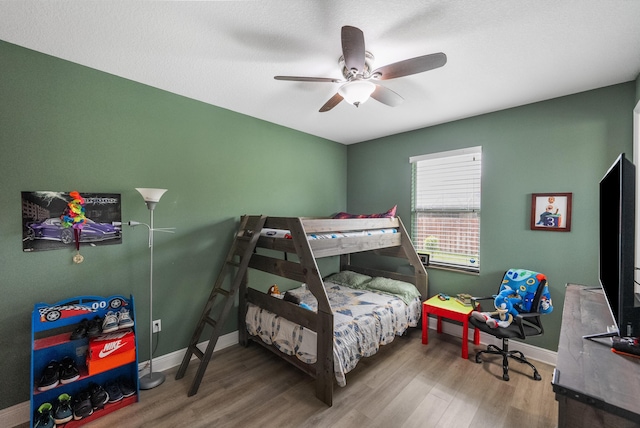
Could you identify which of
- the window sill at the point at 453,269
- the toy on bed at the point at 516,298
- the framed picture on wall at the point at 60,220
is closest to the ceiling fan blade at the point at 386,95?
the toy on bed at the point at 516,298

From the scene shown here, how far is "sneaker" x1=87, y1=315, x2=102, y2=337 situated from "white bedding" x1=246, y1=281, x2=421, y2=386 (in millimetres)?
1264

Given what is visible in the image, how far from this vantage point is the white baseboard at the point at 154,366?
179 centimetres

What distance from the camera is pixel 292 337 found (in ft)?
7.56

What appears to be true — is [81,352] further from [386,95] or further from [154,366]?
[386,95]

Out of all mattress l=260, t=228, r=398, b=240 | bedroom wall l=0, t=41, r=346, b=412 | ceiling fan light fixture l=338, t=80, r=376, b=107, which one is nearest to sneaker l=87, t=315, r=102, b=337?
bedroom wall l=0, t=41, r=346, b=412

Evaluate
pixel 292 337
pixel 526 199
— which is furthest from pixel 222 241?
pixel 526 199

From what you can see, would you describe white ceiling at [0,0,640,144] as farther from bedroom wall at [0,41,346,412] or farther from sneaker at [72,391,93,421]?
sneaker at [72,391,93,421]

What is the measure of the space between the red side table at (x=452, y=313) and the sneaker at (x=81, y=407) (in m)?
3.05

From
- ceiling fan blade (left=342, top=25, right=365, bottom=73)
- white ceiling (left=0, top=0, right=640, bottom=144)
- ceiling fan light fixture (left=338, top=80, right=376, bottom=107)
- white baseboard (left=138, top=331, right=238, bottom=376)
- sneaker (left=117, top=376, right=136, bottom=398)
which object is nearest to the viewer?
ceiling fan blade (left=342, top=25, right=365, bottom=73)

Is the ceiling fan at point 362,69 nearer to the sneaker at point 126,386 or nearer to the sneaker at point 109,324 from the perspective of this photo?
the sneaker at point 109,324

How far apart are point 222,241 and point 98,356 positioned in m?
1.34

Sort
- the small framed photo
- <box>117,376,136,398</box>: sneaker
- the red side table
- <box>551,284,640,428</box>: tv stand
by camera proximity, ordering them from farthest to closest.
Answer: the red side table < the small framed photo < <box>117,376,136,398</box>: sneaker < <box>551,284,640,428</box>: tv stand

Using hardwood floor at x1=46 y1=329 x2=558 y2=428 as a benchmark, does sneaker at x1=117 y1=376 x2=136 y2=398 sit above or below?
above

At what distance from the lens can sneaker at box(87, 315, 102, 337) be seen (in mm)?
1907
